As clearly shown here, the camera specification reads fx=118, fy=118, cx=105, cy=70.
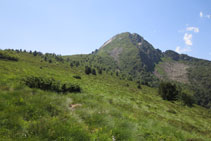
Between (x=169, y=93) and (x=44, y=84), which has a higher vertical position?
(x=44, y=84)

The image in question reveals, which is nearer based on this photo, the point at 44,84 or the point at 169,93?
the point at 44,84

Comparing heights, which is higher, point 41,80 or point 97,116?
point 41,80

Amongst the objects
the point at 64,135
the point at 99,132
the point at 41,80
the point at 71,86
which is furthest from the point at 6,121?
the point at 71,86

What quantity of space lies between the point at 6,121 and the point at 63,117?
2441mm

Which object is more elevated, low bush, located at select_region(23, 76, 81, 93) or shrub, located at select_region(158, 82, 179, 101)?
low bush, located at select_region(23, 76, 81, 93)

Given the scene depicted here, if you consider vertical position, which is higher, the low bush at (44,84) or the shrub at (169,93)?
the low bush at (44,84)

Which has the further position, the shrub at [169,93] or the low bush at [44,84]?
the shrub at [169,93]

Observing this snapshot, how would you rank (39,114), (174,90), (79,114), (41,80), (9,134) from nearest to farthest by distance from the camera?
(9,134) → (39,114) → (79,114) → (41,80) → (174,90)

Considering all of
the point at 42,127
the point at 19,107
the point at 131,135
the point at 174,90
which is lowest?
the point at 174,90

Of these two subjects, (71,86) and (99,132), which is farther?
(71,86)

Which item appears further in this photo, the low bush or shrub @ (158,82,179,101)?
shrub @ (158,82,179,101)

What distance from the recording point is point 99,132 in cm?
569

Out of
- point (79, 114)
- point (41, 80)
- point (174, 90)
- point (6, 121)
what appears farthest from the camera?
point (174, 90)

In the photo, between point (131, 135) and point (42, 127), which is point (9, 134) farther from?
point (131, 135)
